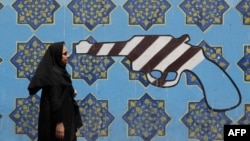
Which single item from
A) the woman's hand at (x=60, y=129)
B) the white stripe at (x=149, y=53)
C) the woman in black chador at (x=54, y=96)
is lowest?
the woman's hand at (x=60, y=129)

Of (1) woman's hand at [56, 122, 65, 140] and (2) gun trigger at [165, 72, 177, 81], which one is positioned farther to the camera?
(2) gun trigger at [165, 72, 177, 81]

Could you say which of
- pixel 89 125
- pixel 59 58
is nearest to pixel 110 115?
pixel 89 125

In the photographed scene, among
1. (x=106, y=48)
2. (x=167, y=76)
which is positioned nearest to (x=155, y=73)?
(x=167, y=76)

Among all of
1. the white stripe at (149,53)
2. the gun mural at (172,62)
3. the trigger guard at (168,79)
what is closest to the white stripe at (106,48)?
the gun mural at (172,62)

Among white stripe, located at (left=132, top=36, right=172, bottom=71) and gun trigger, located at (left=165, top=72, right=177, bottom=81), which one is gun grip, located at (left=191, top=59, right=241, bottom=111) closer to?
gun trigger, located at (left=165, top=72, right=177, bottom=81)

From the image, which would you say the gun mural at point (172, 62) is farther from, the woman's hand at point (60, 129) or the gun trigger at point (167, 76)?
the woman's hand at point (60, 129)

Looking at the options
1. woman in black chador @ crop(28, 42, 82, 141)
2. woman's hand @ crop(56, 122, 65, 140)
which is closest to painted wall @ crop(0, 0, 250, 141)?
woman in black chador @ crop(28, 42, 82, 141)

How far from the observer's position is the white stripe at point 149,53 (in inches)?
240

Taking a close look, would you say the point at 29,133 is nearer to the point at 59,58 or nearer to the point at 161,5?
the point at 59,58

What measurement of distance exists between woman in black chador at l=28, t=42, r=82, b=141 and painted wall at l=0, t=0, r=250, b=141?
106cm

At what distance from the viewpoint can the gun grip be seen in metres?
6.07

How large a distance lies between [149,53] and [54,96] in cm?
155

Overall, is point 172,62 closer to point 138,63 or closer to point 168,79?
point 168,79

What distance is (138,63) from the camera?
20.0 feet
